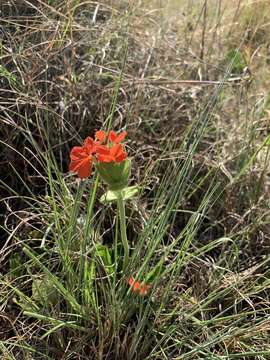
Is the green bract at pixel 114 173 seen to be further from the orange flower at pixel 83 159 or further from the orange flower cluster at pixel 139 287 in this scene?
the orange flower cluster at pixel 139 287

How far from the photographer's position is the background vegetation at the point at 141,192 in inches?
33.2

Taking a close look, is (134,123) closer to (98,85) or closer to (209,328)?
(98,85)

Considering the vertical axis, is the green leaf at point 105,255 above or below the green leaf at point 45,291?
above

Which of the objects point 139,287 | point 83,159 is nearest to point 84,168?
point 83,159

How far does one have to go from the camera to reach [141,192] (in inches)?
40.6

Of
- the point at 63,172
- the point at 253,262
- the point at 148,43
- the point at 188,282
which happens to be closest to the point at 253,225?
the point at 253,262

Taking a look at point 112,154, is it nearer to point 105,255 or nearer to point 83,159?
point 83,159

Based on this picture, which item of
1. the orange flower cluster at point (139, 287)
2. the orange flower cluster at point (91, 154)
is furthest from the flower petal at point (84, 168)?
the orange flower cluster at point (139, 287)

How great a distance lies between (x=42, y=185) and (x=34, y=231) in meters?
0.14

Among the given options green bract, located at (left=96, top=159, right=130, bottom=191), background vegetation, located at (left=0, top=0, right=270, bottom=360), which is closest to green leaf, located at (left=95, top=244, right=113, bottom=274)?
background vegetation, located at (left=0, top=0, right=270, bottom=360)

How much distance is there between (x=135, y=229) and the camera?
1.04 m

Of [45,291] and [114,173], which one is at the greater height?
[114,173]

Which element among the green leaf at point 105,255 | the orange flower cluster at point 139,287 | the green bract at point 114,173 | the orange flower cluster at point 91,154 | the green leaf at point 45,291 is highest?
the orange flower cluster at point 91,154

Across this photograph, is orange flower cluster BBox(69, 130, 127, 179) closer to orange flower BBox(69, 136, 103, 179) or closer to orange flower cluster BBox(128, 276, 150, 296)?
orange flower BBox(69, 136, 103, 179)
